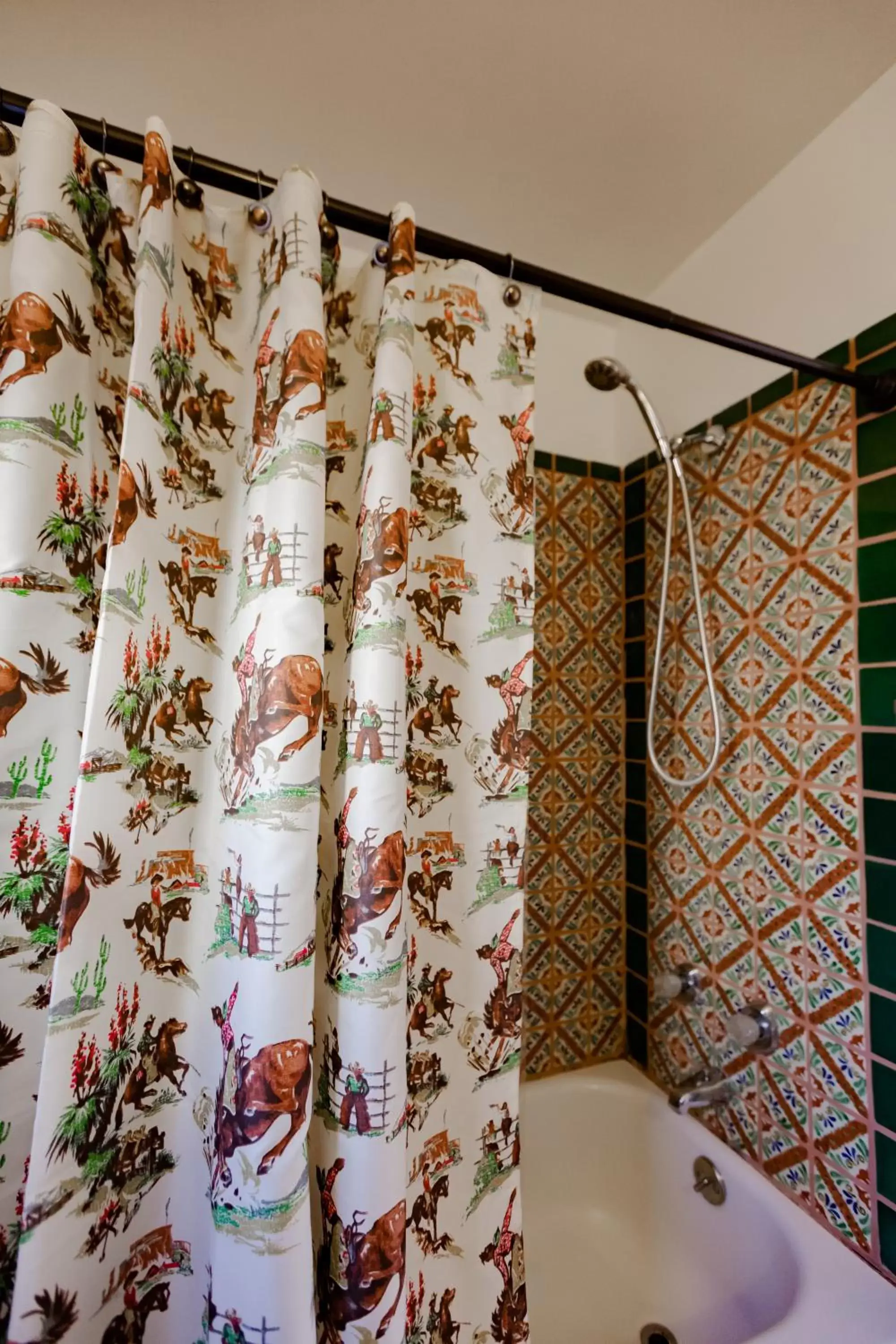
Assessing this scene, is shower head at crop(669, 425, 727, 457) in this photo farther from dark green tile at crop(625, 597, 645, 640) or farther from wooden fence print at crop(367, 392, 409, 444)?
wooden fence print at crop(367, 392, 409, 444)

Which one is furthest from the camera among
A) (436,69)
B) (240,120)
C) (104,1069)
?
(240,120)

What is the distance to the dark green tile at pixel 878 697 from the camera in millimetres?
986

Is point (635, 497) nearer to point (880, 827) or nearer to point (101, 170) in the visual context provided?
point (880, 827)

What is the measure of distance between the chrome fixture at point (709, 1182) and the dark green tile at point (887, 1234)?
0.29m

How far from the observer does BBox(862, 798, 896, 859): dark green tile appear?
3.22 feet

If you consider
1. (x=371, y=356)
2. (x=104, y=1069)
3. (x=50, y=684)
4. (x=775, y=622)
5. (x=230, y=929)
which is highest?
(x=371, y=356)

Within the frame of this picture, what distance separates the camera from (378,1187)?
69 centimetres

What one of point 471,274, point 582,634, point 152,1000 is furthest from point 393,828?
point 582,634

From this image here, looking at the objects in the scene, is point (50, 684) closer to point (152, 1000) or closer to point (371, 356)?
point (152, 1000)

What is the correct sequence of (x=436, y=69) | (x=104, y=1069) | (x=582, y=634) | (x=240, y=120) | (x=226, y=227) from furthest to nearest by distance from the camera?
(x=582, y=634)
(x=240, y=120)
(x=436, y=69)
(x=226, y=227)
(x=104, y=1069)

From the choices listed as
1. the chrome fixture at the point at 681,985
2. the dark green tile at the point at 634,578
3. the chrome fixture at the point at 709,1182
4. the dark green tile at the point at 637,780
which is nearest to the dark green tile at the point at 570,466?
the dark green tile at the point at 634,578

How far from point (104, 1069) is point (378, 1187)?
344 mm

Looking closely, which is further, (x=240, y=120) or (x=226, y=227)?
(x=240, y=120)

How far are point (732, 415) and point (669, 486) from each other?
0.24 meters
